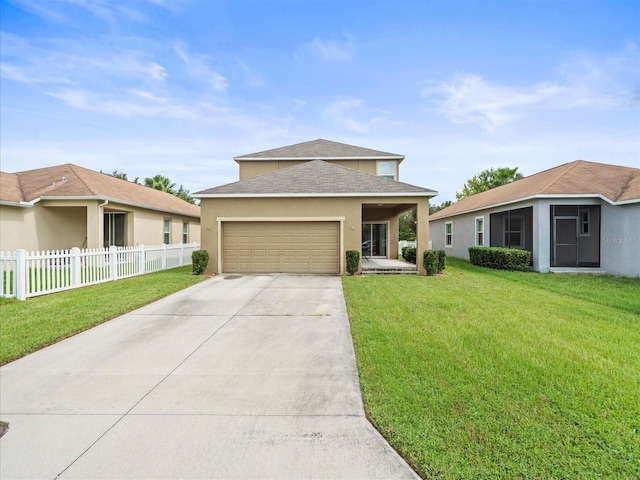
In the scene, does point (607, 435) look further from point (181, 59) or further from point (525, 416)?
point (181, 59)

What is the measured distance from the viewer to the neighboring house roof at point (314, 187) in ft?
43.4

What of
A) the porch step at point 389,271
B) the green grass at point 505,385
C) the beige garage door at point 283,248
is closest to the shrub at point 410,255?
the porch step at point 389,271

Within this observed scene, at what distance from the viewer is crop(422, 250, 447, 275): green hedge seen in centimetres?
1302

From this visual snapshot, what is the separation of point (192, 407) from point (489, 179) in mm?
42142

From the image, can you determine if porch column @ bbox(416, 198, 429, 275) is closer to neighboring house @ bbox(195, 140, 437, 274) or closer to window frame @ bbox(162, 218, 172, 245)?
neighboring house @ bbox(195, 140, 437, 274)

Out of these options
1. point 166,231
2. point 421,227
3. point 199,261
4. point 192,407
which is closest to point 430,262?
point 421,227

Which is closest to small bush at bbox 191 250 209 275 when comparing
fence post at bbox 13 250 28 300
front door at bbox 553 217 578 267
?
fence post at bbox 13 250 28 300

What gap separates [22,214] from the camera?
13.8 meters

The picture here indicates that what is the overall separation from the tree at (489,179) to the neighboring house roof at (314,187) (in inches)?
957

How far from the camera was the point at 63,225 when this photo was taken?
615 inches

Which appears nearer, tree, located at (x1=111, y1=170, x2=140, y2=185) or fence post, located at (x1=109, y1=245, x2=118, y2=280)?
fence post, located at (x1=109, y1=245, x2=118, y2=280)

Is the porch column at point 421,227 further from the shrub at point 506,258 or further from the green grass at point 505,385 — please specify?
the green grass at point 505,385

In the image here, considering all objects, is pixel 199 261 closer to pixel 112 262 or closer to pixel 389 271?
pixel 112 262

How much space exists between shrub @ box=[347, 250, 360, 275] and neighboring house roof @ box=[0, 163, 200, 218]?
1108 cm
